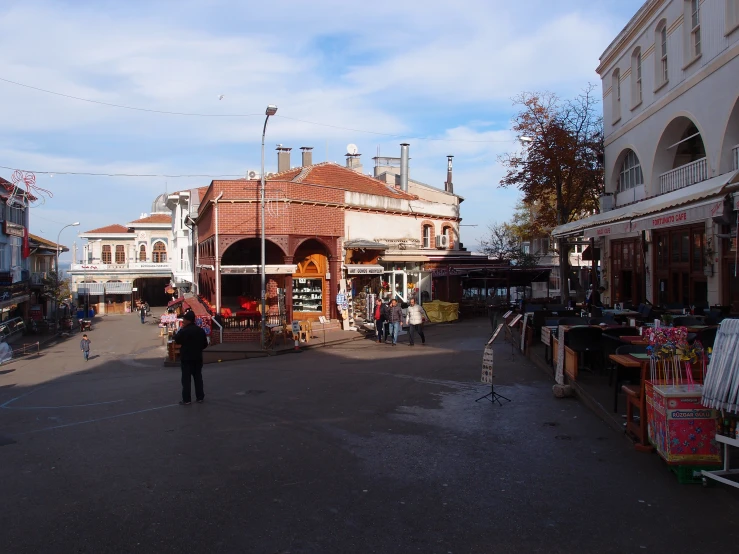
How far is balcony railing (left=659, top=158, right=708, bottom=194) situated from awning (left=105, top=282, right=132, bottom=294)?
50.2 m

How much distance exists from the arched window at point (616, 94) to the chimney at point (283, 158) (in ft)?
62.2

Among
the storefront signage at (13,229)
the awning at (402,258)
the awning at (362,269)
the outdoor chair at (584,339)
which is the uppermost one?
the storefront signage at (13,229)

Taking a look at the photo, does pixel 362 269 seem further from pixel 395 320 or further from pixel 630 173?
pixel 630 173

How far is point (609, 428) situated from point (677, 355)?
6.77ft

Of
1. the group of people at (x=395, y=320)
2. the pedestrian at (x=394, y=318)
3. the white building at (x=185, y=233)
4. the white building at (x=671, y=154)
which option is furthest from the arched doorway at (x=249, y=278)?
the white building at (x=671, y=154)

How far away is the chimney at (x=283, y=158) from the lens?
115 ft

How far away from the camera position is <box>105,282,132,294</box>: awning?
5622 cm

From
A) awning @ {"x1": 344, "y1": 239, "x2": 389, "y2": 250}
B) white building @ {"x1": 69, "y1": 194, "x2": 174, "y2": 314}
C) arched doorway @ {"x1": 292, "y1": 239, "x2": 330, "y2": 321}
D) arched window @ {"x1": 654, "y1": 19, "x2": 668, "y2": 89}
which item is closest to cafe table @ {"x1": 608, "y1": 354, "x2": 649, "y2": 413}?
arched window @ {"x1": 654, "y1": 19, "x2": 668, "y2": 89}

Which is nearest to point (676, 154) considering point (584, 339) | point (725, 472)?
point (584, 339)

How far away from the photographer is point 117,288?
56.5 meters

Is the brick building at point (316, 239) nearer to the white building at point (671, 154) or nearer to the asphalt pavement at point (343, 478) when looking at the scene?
the white building at point (671, 154)

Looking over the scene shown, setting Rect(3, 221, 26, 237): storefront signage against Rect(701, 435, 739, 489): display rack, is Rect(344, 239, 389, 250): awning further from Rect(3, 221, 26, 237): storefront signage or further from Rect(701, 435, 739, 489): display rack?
Rect(3, 221, 26, 237): storefront signage

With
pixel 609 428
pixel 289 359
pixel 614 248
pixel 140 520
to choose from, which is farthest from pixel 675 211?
pixel 614 248

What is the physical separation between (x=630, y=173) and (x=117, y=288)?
1916 inches
